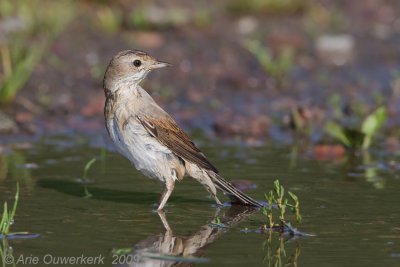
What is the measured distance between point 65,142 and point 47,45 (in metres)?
2.52

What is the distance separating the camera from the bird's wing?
26.6ft

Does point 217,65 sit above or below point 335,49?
below

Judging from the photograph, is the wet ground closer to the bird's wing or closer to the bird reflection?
the bird reflection

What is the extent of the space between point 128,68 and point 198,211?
1.32 metres

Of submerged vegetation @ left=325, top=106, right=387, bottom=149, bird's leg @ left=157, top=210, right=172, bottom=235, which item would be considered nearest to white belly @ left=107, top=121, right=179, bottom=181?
bird's leg @ left=157, top=210, right=172, bottom=235

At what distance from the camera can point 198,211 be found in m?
7.88

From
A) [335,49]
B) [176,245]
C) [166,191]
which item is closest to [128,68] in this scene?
[166,191]

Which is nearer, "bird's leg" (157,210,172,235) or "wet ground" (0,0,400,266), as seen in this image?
"wet ground" (0,0,400,266)

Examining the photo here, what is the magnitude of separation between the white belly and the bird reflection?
52 cm

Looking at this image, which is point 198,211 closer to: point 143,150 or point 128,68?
point 143,150

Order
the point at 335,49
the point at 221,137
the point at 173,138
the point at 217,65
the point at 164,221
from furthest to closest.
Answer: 1. the point at 335,49
2. the point at 217,65
3. the point at 221,137
4. the point at 173,138
5. the point at 164,221

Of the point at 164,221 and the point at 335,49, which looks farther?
the point at 335,49

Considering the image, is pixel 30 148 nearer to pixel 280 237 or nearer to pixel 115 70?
pixel 115 70

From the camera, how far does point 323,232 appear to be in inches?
277
